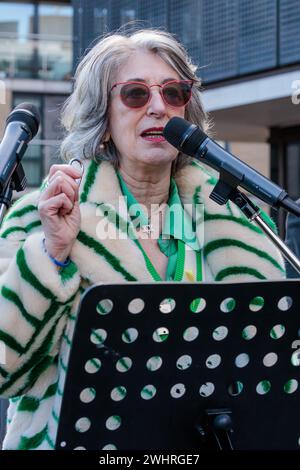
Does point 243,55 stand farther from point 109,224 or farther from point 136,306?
point 136,306

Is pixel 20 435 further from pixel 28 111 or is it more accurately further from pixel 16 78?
pixel 16 78

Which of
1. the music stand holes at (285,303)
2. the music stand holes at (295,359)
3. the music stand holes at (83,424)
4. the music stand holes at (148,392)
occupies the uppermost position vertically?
the music stand holes at (285,303)

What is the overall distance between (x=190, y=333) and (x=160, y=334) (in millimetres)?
61

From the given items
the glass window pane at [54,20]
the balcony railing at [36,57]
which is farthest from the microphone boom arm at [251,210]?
the glass window pane at [54,20]

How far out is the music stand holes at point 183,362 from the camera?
1.59 meters

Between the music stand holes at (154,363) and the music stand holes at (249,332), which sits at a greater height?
the music stand holes at (249,332)

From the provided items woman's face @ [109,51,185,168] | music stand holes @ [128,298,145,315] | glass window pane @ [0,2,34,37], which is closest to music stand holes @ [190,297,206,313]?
music stand holes @ [128,298,145,315]

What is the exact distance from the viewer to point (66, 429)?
1.53 metres

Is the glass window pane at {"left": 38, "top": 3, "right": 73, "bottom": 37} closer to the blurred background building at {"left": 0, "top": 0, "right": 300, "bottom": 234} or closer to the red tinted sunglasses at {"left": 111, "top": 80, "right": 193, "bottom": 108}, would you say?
the blurred background building at {"left": 0, "top": 0, "right": 300, "bottom": 234}

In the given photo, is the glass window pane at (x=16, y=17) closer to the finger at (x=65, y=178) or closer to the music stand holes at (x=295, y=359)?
the finger at (x=65, y=178)

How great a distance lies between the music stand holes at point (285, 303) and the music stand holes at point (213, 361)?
0.16 meters

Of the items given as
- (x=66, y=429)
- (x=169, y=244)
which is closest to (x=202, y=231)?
(x=169, y=244)

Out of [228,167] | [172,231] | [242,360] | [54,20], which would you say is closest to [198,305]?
[242,360]

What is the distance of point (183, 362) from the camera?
159cm
